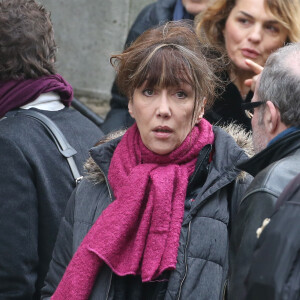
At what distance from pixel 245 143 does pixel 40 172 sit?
34.8 inches

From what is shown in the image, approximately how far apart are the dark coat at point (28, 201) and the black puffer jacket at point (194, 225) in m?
0.30

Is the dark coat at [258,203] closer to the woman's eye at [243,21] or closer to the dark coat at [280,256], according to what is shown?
the dark coat at [280,256]

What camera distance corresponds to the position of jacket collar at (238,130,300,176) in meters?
2.62

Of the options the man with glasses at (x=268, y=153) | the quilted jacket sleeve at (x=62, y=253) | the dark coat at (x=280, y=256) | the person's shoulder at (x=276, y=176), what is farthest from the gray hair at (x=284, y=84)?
the quilted jacket sleeve at (x=62, y=253)

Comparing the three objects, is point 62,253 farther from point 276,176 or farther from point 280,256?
point 280,256

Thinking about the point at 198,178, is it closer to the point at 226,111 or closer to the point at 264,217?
the point at 264,217

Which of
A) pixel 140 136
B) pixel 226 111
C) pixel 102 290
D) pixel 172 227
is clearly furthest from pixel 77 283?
pixel 226 111

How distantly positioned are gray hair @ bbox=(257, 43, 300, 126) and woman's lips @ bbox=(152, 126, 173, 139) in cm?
36

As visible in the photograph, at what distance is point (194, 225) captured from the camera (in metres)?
2.87

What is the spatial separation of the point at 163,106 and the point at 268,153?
0.51 m

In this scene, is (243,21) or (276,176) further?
(243,21)

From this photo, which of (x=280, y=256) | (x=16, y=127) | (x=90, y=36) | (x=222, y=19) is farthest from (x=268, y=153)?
(x=90, y=36)

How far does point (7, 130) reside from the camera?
3.50 meters

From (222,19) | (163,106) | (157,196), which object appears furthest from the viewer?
(222,19)
